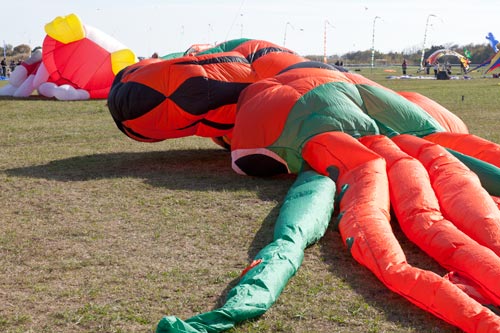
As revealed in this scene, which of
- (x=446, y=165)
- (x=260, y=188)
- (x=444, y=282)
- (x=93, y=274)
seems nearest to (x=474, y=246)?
(x=444, y=282)

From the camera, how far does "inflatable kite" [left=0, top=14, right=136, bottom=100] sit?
1548cm

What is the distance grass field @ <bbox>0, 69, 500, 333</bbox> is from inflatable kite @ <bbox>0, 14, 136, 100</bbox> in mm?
8581

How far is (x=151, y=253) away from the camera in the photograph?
160 inches

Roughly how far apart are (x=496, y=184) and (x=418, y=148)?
627 mm

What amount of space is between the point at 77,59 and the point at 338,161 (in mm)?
12096

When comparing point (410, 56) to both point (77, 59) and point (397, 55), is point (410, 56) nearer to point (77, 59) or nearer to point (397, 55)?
point (397, 55)

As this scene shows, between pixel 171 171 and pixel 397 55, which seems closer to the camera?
pixel 171 171

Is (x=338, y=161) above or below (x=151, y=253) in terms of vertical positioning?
above

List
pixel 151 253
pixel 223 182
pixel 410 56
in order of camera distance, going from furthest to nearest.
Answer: pixel 410 56 → pixel 223 182 → pixel 151 253

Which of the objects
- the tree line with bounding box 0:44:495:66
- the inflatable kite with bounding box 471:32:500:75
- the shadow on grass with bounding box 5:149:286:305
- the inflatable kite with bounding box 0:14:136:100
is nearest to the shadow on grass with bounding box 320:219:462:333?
the shadow on grass with bounding box 5:149:286:305

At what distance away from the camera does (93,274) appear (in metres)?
3.70

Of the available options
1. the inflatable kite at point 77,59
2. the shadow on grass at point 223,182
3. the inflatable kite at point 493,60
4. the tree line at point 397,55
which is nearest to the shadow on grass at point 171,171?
the shadow on grass at point 223,182

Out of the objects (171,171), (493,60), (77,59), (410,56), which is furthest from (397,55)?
(171,171)

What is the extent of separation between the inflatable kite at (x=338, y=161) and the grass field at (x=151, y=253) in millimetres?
134
